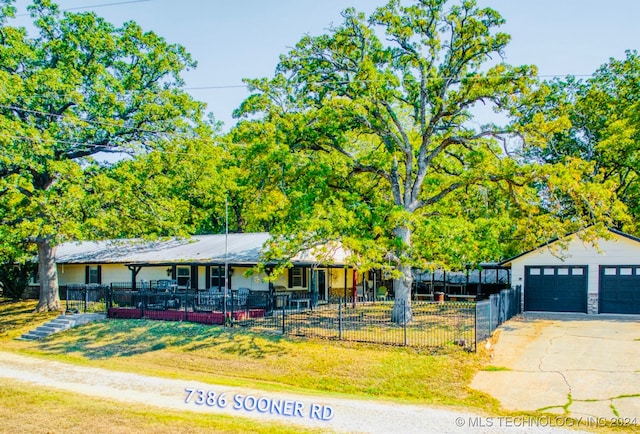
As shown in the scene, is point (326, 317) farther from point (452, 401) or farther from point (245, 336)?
point (452, 401)

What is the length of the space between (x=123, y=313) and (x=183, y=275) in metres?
5.92

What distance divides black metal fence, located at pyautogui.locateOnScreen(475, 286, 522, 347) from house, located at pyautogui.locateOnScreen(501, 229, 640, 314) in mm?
1015

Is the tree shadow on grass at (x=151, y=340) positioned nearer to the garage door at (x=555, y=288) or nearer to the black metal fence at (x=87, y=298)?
the black metal fence at (x=87, y=298)

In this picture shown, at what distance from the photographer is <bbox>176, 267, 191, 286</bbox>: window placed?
30.1 metres

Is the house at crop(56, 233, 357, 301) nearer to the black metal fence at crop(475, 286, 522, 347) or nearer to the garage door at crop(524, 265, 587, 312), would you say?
the black metal fence at crop(475, 286, 522, 347)

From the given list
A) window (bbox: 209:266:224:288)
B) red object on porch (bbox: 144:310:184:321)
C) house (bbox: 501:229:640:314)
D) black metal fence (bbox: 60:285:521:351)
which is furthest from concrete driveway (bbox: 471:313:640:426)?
window (bbox: 209:266:224:288)

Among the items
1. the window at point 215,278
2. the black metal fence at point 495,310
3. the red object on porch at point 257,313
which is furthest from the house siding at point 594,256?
the window at point 215,278

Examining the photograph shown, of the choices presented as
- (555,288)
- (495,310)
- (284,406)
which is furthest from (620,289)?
(284,406)

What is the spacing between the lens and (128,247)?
3388 centimetres

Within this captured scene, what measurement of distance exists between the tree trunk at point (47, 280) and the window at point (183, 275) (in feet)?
20.7

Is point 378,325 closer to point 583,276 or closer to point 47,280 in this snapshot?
point 583,276

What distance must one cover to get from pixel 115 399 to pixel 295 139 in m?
12.2

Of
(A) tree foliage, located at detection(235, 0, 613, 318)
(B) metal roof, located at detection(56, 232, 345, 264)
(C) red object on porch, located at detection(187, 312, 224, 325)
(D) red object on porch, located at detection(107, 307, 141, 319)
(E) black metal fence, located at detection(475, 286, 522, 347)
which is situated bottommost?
(D) red object on porch, located at detection(107, 307, 141, 319)

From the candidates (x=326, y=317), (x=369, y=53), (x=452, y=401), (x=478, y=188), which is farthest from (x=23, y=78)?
(x=452, y=401)
